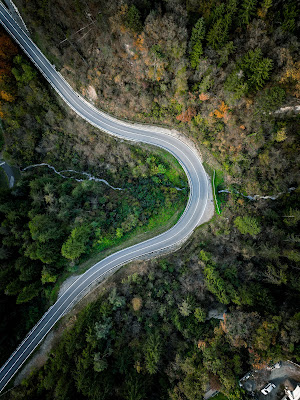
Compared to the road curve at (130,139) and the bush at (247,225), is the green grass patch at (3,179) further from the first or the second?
the bush at (247,225)

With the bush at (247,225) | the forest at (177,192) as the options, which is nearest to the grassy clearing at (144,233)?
the forest at (177,192)

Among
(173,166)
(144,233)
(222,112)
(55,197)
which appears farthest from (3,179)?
(222,112)

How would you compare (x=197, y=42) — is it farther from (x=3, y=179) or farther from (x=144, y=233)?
(x=3, y=179)

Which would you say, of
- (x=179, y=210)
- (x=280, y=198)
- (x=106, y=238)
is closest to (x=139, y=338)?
(x=106, y=238)

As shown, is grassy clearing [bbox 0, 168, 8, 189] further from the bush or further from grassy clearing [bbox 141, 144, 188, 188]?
the bush

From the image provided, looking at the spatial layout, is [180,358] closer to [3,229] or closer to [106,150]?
[3,229]
